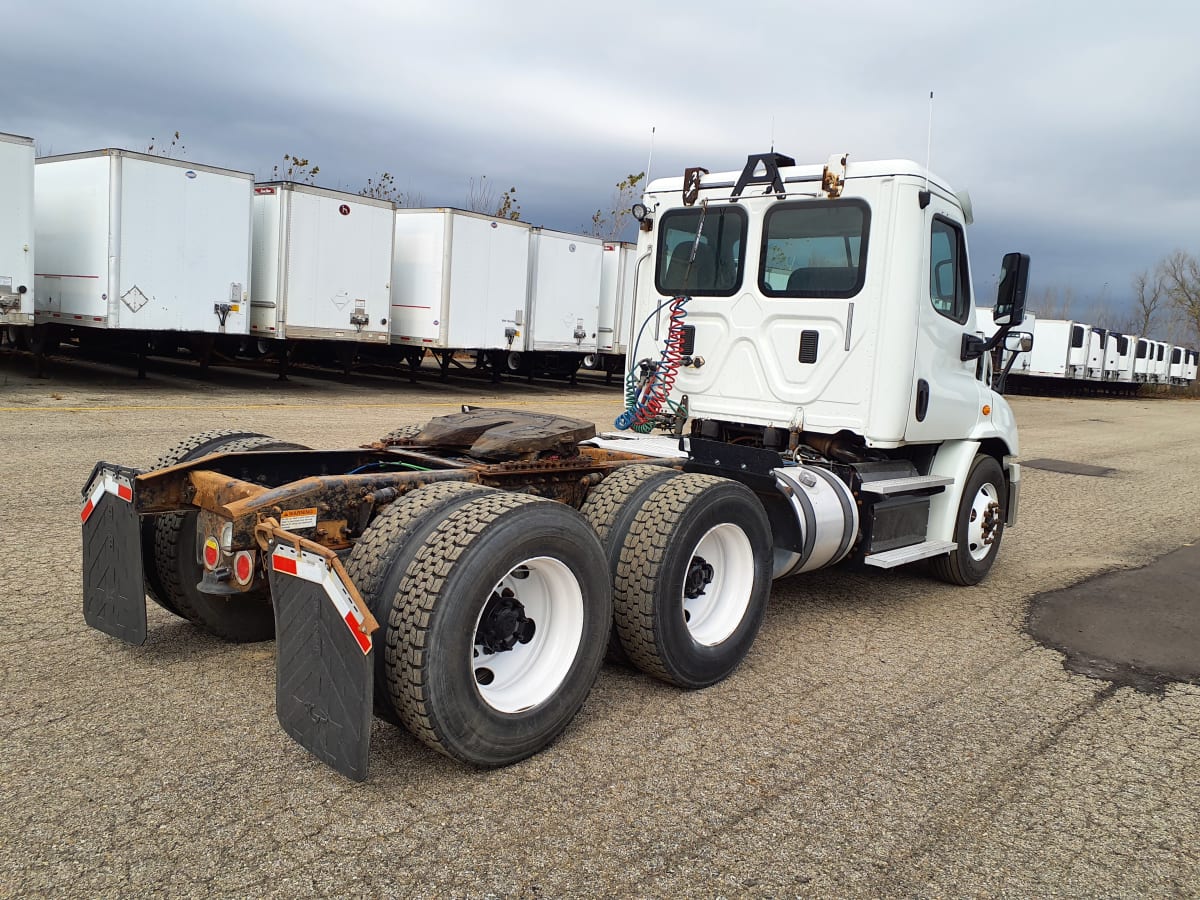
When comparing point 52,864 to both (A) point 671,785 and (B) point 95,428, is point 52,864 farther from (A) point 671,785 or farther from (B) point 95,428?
(B) point 95,428

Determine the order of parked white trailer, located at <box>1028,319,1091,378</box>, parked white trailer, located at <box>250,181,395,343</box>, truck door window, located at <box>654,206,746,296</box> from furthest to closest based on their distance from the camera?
parked white trailer, located at <box>1028,319,1091,378</box> < parked white trailer, located at <box>250,181,395,343</box> < truck door window, located at <box>654,206,746,296</box>

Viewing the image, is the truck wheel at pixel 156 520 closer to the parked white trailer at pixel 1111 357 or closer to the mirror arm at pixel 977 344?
the mirror arm at pixel 977 344

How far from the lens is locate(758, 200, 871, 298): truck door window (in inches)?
222

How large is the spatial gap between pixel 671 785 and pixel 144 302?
14171mm

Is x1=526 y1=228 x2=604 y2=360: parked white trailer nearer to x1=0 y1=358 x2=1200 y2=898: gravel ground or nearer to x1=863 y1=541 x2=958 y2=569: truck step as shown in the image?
x1=863 y1=541 x2=958 y2=569: truck step

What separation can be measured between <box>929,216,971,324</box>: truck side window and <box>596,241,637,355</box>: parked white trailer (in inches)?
687

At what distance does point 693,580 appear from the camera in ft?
14.4

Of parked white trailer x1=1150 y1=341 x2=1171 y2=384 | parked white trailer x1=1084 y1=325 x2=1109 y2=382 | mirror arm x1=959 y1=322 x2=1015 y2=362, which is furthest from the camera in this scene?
parked white trailer x1=1150 y1=341 x2=1171 y2=384

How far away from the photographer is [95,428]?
36.4ft

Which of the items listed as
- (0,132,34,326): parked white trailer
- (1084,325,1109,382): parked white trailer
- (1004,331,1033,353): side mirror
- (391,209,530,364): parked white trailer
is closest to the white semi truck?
(1004,331,1033,353): side mirror

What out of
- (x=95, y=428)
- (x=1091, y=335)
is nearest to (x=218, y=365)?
(x=95, y=428)

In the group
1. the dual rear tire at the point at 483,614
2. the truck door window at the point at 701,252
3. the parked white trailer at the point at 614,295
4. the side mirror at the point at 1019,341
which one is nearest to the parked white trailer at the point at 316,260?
the parked white trailer at the point at 614,295

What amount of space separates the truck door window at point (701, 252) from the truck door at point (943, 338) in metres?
1.15

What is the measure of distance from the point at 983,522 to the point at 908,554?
1248 mm
